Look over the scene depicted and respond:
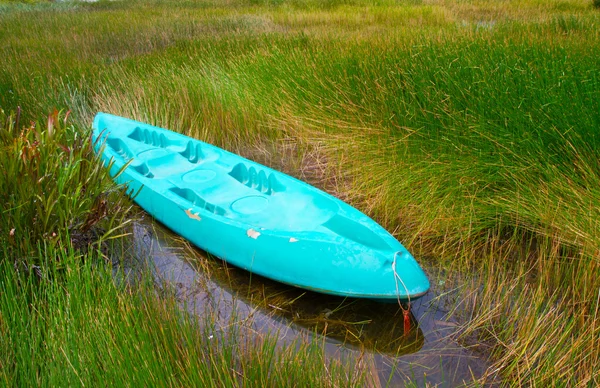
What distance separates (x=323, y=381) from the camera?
1.86 meters

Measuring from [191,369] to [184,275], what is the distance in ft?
3.98

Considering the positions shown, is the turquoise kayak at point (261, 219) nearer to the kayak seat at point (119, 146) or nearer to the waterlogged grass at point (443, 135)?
the kayak seat at point (119, 146)

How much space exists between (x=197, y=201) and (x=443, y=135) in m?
1.65

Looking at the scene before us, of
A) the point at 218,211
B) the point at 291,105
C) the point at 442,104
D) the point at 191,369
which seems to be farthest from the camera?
the point at 291,105

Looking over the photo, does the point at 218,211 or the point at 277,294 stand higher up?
the point at 218,211

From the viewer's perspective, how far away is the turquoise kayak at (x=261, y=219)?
250cm

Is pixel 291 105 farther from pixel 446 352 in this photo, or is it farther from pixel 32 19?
pixel 32 19

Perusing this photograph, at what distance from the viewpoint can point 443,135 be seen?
354 cm

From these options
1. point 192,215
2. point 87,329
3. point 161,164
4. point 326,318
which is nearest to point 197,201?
point 192,215

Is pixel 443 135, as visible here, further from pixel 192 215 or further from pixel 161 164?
pixel 161 164

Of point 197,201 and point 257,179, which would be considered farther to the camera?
point 257,179

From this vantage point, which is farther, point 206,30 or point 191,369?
point 206,30

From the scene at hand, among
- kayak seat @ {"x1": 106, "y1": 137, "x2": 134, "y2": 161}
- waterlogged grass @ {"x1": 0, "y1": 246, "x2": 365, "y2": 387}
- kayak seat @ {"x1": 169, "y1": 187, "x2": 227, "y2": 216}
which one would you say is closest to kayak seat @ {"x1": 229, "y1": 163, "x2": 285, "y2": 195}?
kayak seat @ {"x1": 169, "y1": 187, "x2": 227, "y2": 216}

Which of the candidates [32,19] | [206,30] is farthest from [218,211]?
[32,19]
